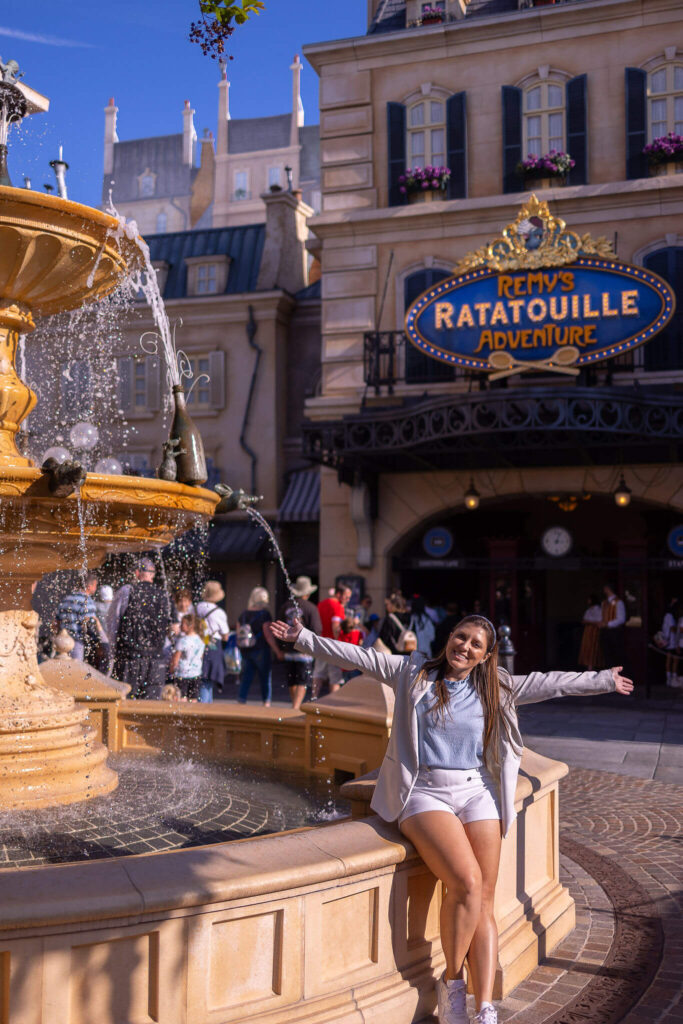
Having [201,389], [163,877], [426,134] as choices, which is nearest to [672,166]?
[426,134]

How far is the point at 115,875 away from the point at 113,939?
214mm

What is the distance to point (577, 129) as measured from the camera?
19.4 metres

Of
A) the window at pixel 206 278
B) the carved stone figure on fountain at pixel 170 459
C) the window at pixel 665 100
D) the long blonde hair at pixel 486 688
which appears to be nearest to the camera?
→ the long blonde hair at pixel 486 688

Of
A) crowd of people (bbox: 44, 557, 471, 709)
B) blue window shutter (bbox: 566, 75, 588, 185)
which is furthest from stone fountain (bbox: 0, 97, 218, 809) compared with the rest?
blue window shutter (bbox: 566, 75, 588, 185)

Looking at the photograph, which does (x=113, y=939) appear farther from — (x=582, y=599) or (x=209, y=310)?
(x=209, y=310)

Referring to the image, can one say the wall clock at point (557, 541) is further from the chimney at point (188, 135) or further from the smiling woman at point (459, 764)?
the chimney at point (188, 135)

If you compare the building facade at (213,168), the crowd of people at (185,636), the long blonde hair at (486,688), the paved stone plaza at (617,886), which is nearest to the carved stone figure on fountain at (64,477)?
the long blonde hair at (486,688)

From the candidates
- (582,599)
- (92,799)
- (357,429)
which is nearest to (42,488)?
(92,799)

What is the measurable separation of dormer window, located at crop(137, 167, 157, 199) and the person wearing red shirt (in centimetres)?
7248

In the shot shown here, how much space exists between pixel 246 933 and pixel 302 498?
22143mm

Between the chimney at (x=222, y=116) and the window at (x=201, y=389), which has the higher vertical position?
the chimney at (x=222, y=116)

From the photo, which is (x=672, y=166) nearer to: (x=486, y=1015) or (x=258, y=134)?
(x=486, y=1015)

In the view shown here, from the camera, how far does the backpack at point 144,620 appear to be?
10586mm

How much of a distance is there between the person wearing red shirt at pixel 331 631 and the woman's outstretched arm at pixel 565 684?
28.7ft
